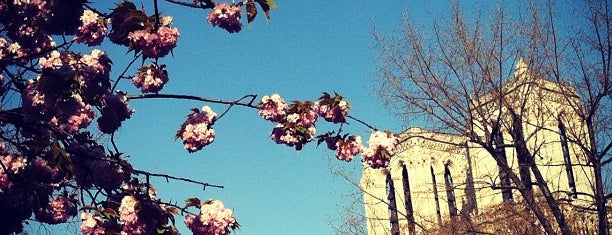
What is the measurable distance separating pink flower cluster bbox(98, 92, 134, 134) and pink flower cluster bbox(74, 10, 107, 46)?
46cm

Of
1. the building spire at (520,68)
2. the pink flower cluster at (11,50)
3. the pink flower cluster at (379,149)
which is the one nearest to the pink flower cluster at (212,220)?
the pink flower cluster at (379,149)

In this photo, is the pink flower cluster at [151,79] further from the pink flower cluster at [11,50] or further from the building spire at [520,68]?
the building spire at [520,68]

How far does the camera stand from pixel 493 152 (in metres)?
10.2

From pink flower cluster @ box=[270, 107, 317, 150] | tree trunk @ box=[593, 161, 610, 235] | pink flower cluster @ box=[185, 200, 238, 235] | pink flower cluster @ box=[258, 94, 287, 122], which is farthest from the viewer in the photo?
tree trunk @ box=[593, 161, 610, 235]

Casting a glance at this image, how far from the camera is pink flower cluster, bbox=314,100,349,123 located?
4.93 meters

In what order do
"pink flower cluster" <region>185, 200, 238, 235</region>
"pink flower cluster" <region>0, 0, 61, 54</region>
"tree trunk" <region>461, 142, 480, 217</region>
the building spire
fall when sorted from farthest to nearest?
"tree trunk" <region>461, 142, 480, 217</region> < the building spire < "pink flower cluster" <region>0, 0, 61, 54</region> < "pink flower cluster" <region>185, 200, 238, 235</region>

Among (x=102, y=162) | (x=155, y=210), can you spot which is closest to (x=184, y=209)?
(x=155, y=210)

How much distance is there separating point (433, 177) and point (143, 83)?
38668 millimetres

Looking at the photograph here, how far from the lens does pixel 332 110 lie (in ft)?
16.2

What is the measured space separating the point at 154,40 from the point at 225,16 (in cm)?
66

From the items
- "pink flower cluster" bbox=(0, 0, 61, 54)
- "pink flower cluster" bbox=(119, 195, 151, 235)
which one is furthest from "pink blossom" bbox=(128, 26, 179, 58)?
"pink flower cluster" bbox=(119, 195, 151, 235)

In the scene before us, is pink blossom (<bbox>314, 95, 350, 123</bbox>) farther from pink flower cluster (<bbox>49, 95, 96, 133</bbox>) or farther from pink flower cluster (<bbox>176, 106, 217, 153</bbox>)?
pink flower cluster (<bbox>49, 95, 96, 133</bbox>)

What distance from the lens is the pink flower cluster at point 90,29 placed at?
450 cm

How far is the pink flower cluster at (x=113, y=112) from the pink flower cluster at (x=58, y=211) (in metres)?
0.73
